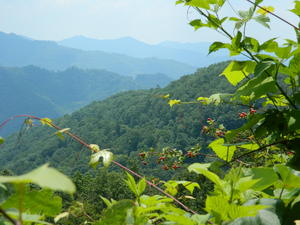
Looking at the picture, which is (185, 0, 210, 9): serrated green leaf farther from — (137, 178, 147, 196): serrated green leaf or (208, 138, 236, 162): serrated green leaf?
(137, 178, 147, 196): serrated green leaf

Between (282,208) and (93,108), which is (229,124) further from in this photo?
(282,208)

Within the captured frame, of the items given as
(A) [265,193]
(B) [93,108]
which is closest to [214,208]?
(A) [265,193]

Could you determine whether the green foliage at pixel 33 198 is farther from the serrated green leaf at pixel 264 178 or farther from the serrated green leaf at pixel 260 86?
the serrated green leaf at pixel 260 86

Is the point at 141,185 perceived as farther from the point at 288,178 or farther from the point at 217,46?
the point at 217,46

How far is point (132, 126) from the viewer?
275 ft

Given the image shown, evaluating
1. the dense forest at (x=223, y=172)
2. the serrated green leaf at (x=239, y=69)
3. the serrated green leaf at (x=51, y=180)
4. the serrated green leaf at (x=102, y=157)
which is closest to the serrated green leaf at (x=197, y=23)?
the dense forest at (x=223, y=172)

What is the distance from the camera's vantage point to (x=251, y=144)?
3.75 ft

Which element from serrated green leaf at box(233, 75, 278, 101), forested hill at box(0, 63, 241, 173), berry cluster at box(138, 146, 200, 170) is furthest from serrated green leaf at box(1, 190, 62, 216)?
forested hill at box(0, 63, 241, 173)

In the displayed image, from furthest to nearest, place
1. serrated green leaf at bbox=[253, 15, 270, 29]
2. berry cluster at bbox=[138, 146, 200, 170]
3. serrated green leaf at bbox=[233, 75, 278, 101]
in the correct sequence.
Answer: berry cluster at bbox=[138, 146, 200, 170]
serrated green leaf at bbox=[253, 15, 270, 29]
serrated green leaf at bbox=[233, 75, 278, 101]

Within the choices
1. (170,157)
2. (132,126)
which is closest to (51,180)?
(170,157)

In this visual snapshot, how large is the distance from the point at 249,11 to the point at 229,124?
60236 millimetres

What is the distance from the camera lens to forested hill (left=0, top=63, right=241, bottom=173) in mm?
68188

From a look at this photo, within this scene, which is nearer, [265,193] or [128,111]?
[265,193]

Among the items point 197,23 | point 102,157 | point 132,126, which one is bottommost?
point 132,126
